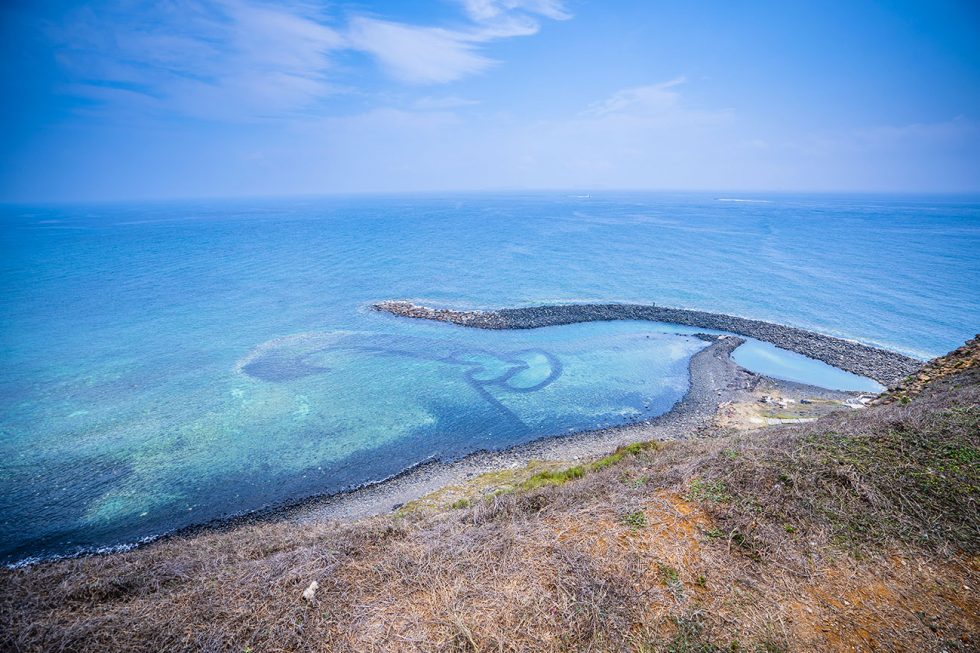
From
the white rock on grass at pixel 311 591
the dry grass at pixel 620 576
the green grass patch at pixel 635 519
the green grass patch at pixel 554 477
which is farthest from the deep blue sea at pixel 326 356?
the green grass patch at pixel 635 519

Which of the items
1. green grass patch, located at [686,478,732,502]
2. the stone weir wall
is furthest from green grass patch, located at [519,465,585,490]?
the stone weir wall

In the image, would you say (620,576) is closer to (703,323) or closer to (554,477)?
(554,477)

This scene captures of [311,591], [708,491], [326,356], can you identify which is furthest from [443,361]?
[311,591]

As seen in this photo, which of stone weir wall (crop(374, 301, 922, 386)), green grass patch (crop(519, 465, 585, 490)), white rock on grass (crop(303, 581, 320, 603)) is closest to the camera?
white rock on grass (crop(303, 581, 320, 603))

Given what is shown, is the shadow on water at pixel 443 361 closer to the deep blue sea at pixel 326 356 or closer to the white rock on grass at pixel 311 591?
the deep blue sea at pixel 326 356

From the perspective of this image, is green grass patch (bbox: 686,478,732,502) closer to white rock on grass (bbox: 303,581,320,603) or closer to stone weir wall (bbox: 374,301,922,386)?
white rock on grass (bbox: 303,581,320,603)

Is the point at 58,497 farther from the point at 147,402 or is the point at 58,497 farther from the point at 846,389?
the point at 846,389
